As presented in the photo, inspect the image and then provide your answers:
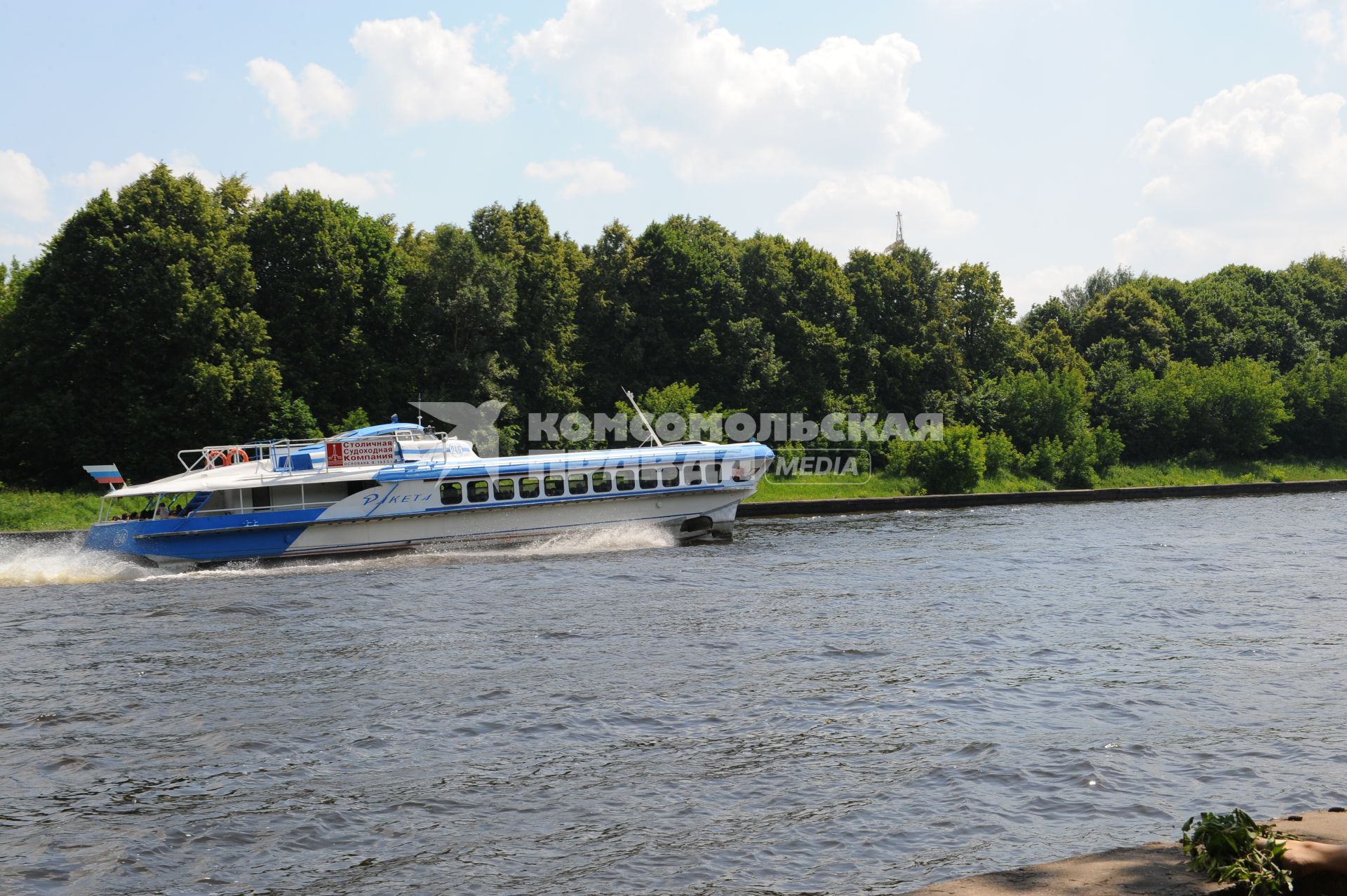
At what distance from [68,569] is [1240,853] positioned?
28.7 metres

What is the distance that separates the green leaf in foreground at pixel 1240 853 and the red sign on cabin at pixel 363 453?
26544 mm

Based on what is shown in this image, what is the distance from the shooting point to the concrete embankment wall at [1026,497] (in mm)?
44219

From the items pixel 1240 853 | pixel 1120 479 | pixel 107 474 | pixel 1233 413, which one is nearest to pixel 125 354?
pixel 107 474

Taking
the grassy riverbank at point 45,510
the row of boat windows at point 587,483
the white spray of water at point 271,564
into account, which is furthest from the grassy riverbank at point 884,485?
the row of boat windows at point 587,483

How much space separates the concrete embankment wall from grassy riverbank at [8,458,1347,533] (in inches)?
40.5

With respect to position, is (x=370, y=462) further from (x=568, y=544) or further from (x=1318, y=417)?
(x=1318, y=417)

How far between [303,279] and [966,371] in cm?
3869

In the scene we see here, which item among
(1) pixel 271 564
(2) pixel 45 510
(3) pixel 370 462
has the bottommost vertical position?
(1) pixel 271 564

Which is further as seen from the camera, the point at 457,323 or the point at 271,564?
the point at 457,323

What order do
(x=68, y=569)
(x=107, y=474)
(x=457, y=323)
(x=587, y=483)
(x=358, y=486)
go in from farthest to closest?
(x=457, y=323) < (x=587, y=483) < (x=358, y=486) < (x=107, y=474) < (x=68, y=569)

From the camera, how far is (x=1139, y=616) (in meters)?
22.0

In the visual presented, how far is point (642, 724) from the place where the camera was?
14.7m

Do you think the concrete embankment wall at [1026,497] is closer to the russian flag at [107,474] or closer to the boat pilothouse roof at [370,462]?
the boat pilothouse roof at [370,462]

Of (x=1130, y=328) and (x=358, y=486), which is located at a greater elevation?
(x=1130, y=328)
